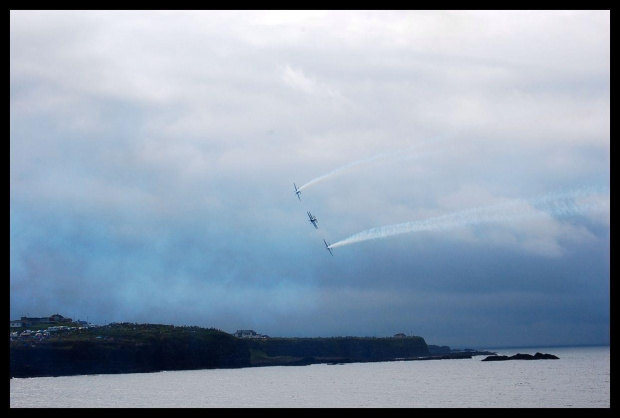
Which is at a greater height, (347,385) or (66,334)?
(66,334)

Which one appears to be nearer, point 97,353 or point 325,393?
point 325,393

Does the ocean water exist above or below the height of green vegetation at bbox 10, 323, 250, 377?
below

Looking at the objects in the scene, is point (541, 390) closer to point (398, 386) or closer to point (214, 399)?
point (398, 386)

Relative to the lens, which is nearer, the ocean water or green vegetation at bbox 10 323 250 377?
the ocean water

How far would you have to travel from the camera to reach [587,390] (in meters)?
107

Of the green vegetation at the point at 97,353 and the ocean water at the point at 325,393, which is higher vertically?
the green vegetation at the point at 97,353

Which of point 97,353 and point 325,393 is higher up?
point 97,353

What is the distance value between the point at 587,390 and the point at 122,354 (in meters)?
113

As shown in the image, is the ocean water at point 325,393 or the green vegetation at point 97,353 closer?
the ocean water at point 325,393
